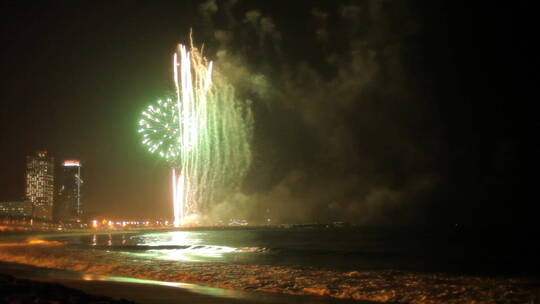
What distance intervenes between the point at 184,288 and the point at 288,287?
3021 mm

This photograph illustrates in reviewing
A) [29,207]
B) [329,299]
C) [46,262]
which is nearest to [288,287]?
[329,299]

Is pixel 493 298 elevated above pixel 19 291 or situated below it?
below

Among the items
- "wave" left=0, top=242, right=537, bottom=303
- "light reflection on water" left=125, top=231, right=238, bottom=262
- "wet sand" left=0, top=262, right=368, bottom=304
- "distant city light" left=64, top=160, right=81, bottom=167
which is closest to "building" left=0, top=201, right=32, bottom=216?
"distant city light" left=64, top=160, right=81, bottom=167

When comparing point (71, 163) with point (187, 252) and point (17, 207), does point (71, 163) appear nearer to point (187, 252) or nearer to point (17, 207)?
point (17, 207)

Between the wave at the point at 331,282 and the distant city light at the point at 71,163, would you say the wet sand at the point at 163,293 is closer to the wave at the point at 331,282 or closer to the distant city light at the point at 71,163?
the wave at the point at 331,282

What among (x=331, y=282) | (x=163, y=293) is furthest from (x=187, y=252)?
(x=163, y=293)

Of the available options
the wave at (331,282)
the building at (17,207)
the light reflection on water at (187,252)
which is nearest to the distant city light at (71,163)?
the building at (17,207)

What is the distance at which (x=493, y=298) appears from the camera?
1317 centimetres

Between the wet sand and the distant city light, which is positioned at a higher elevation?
the distant city light

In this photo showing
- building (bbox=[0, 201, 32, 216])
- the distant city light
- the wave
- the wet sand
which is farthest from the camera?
→ the distant city light

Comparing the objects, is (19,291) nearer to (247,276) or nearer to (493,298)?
(247,276)

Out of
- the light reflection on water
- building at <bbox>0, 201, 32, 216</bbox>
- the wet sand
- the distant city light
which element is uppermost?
the distant city light

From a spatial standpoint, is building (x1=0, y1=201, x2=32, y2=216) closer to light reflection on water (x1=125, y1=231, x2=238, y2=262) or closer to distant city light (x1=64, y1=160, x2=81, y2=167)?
distant city light (x1=64, y1=160, x2=81, y2=167)

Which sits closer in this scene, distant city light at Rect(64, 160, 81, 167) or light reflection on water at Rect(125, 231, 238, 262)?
light reflection on water at Rect(125, 231, 238, 262)
